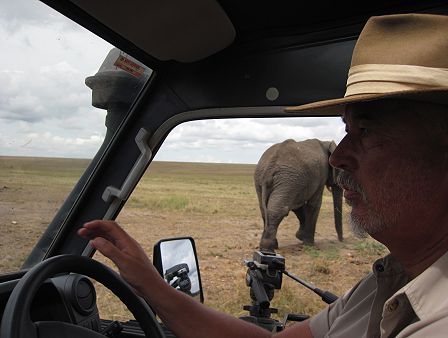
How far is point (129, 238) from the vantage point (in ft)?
5.55

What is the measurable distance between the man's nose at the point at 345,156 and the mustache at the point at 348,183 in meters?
0.02

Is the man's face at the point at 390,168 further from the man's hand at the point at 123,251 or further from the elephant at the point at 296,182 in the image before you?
the elephant at the point at 296,182

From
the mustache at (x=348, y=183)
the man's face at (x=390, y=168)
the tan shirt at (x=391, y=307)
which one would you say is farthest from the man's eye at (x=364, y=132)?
the tan shirt at (x=391, y=307)

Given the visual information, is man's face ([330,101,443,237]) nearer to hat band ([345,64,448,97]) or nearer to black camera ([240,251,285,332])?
hat band ([345,64,448,97])

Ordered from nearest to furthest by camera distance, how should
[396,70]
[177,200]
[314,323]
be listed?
[396,70] < [314,323] < [177,200]

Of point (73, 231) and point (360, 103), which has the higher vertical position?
point (360, 103)

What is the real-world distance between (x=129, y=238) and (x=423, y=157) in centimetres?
95

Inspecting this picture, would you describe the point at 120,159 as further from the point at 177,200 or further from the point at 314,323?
the point at 177,200

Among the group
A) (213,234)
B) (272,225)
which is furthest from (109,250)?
(213,234)

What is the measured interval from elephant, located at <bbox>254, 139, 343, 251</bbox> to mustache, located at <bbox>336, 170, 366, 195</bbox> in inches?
289

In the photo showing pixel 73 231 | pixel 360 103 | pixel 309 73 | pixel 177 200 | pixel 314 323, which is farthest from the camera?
pixel 177 200

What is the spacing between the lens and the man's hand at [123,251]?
5.43 feet

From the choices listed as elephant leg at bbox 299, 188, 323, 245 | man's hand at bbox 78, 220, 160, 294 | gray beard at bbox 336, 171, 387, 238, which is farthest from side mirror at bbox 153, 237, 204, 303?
elephant leg at bbox 299, 188, 323, 245

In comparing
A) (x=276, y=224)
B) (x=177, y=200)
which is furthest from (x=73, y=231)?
(x=177, y=200)
